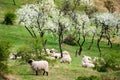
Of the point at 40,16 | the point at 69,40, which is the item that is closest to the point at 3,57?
the point at 40,16

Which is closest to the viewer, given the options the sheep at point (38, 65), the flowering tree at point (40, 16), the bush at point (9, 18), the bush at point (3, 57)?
the bush at point (3, 57)

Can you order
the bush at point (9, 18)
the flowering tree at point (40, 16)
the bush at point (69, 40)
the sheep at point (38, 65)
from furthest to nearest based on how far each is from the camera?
the bush at point (9, 18) < the bush at point (69, 40) < the flowering tree at point (40, 16) < the sheep at point (38, 65)

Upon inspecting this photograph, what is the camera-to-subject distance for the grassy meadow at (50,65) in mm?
34156

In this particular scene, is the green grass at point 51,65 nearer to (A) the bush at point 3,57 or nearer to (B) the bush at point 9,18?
(A) the bush at point 3,57

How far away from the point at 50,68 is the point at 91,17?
200 ft

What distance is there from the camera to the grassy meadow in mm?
34156

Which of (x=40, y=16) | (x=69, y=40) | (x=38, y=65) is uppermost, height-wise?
(x=40, y=16)

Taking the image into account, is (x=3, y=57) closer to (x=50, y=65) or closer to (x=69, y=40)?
(x=50, y=65)

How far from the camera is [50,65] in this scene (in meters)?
40.0

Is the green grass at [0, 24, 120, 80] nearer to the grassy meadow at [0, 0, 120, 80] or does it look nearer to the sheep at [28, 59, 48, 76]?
the grassy meadow at [0, 0, 120, 80]

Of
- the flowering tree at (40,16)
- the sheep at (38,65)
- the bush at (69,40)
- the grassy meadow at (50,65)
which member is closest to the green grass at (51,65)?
the grassy meadow at (50,65)

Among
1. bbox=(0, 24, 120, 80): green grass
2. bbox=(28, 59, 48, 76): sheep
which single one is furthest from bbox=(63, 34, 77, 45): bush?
bbox=(28, 59, 48, 76): sheep

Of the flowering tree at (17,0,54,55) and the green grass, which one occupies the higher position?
the flowering tree at (17,0,54,55)

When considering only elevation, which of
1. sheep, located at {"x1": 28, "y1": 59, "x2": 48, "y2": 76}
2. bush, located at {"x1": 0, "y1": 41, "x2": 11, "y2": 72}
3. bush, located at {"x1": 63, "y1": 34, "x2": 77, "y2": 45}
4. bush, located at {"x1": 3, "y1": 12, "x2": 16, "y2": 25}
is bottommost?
bush, located at {"x1": 63, "y1": 34, "x2": 77, "y2": 45}
